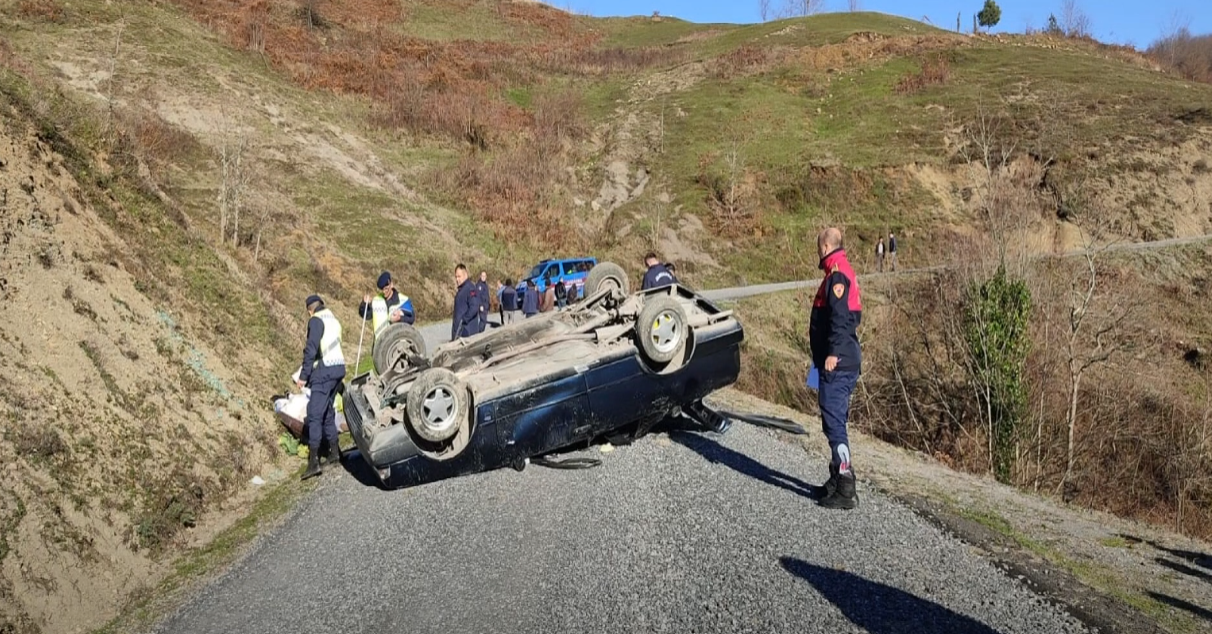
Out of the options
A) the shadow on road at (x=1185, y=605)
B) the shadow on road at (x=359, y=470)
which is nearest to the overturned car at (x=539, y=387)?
the shadow on road at (x=359, y=470)

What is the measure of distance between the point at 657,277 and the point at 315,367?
534 centimetres

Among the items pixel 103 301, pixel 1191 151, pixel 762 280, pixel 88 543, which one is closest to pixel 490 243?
pixel 762 280

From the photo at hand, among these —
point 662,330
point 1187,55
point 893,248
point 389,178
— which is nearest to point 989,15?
point 1187,55

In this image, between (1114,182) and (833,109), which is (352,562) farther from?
(833,109)

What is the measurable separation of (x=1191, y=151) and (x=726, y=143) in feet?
80.9

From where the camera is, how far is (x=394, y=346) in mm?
9133

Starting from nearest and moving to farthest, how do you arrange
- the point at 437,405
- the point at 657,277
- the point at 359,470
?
the point at 437,405 < the point at 359,470 < the point at 657,277

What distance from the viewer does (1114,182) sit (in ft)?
125

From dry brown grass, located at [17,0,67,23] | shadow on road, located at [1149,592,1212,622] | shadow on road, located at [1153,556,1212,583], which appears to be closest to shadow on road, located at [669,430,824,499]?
shadow on road, located at [1149,592,1212,622]

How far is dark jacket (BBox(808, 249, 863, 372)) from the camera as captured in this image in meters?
6.11

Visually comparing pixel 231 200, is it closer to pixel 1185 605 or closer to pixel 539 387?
pixel 539 387

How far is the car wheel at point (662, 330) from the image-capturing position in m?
7.66

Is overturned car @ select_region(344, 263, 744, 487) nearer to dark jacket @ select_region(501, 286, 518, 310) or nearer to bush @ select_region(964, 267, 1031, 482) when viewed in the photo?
dark jacket @ select_region(501, 286, 518, 310)

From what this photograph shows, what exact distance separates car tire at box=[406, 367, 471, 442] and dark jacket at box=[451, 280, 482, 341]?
5868mm
